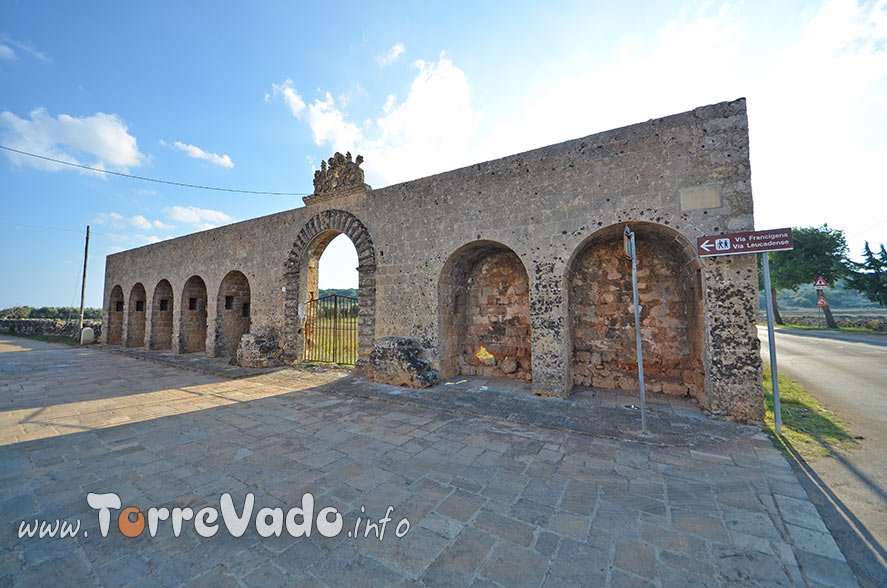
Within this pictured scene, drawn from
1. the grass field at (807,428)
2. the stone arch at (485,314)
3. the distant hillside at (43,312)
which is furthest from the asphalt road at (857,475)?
the distant hillside at (43,312)

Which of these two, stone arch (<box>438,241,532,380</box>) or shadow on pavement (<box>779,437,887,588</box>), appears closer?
shadow on pavement (<box>779,437,887,588</box>)

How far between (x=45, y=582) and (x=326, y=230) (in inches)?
303

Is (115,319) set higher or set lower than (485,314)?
lower

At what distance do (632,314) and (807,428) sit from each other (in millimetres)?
2702

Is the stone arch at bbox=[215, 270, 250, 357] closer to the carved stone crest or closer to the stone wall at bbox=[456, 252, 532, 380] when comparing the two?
the carved stone crest

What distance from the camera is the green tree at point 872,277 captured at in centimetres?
1900

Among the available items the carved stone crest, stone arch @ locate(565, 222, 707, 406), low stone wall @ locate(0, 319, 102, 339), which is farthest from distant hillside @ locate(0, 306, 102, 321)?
stone arch @ locate(565, 222, 707, 406)

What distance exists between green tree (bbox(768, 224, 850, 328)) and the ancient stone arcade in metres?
24.1

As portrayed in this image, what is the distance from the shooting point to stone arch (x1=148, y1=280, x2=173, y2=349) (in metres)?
13.2

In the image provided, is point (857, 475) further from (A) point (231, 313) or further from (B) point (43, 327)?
(B) point (43, 327)

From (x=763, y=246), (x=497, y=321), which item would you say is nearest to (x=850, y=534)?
(x=763, y=246)

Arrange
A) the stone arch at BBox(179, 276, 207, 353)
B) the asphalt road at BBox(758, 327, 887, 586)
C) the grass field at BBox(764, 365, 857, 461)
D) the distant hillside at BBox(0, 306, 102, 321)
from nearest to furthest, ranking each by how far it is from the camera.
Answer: the asphalt road at BBox(758, 327, 887, 586) → the grass field at BBox(764, 365, 857, 461) → the stone arch at BBox(179, 276, 207, 353) → the distant hillside at BBox(0, 306, 102, 321)

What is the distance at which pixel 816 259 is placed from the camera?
876 inches

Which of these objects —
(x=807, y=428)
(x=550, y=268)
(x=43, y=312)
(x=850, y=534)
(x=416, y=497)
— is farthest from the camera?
(x=43, y=312)
